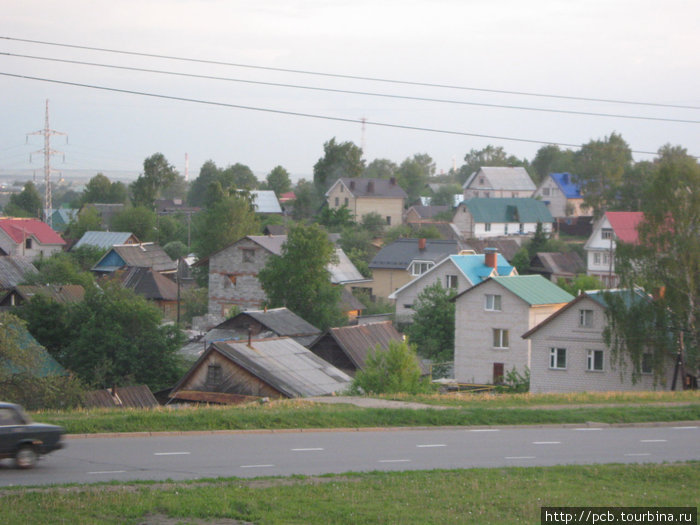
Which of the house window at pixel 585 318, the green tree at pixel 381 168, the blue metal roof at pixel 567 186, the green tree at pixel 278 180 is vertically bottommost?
the house window at pixel 585 318

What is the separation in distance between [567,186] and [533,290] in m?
61.3

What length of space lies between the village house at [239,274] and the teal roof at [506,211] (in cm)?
3338

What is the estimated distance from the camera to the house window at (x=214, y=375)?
2914 cm

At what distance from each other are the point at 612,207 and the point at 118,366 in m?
62.6

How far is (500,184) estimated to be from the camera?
11238 centimetres

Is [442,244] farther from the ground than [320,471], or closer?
farther from the ground

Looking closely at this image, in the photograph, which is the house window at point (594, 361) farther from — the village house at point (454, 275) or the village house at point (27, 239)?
the village house at point (27, 239)

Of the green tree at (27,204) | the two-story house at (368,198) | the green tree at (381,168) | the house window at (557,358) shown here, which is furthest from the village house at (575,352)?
the green tree at (381,168)

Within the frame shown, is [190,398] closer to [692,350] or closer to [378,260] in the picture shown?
[692,350]

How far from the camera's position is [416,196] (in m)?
138

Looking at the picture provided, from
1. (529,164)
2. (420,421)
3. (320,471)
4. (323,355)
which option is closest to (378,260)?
(323,355)

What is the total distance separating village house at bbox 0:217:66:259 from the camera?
76.6 m

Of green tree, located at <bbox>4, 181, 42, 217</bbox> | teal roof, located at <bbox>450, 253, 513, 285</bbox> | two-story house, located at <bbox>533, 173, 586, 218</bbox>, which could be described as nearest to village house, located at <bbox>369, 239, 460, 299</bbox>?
teal roof, located at <bbox>450, 253, 513, 285</bbox>

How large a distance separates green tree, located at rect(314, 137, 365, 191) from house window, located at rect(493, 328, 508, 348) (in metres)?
65.6
